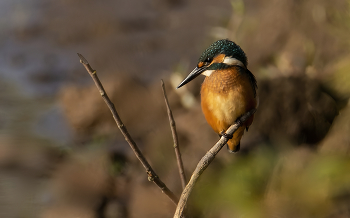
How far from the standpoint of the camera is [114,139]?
151 inches

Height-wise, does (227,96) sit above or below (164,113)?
below

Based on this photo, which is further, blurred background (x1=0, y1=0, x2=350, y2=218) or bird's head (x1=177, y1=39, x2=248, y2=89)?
blurred background (x1=0, y1=0, x2=350, y2=218)

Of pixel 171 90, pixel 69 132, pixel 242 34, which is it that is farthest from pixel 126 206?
pixel 242 34

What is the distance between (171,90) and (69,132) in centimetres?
130

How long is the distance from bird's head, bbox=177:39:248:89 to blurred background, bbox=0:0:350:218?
1.18ft

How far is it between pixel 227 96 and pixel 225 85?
2 cm

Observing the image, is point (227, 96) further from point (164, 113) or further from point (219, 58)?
point (164, 113)

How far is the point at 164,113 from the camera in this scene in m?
3.46

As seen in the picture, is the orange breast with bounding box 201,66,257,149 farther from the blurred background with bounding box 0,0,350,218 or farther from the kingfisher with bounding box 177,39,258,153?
the blurred background with bounding box 0,0,350,218

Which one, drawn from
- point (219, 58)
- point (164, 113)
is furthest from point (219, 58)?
point (164, 113)

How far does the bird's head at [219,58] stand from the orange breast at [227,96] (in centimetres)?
1

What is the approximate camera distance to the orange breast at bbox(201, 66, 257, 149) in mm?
805

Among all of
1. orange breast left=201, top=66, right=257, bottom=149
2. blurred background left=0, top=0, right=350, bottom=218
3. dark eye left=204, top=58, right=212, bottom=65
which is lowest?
orange breast left=201, top=66, right=257, bottom=149

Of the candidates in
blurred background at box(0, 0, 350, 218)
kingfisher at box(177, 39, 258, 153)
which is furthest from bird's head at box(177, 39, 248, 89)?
blurred background at box(0, 0, 350, 218)
